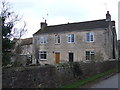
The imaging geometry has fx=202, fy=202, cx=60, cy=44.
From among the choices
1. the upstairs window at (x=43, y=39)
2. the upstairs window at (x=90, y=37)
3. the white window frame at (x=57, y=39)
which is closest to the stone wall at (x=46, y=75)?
the upstairs window at (x=90, y=37)

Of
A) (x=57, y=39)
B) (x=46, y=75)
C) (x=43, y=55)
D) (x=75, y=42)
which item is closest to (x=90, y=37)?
(x=75, y=42)

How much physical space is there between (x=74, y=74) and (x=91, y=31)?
1962 cm

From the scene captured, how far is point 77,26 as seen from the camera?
3781cm

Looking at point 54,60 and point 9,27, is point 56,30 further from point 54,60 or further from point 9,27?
point 9,27

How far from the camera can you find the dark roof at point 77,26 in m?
34.9

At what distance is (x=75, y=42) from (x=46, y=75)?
25.0 meters

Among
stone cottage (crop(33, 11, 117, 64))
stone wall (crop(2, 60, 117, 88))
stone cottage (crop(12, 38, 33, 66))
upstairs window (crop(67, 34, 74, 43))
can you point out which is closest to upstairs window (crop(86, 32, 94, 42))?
stone cottage (crop(33, 11, 117, 64))

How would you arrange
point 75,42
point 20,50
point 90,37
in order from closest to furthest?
point 20,50 → point 90,37 → point 75,42

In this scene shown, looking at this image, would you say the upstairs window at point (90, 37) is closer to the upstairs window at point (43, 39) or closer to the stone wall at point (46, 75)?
the upstairs window at point (43, 39)

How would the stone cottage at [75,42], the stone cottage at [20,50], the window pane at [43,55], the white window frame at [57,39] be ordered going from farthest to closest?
the window pane at [43,55] < the white window frame at [57,39] < the stone cottage at [75,42] < the stone cottage at [20,50]

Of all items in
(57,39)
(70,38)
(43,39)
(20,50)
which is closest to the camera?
(20,50)

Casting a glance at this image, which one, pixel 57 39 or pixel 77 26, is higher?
pixel 77 26

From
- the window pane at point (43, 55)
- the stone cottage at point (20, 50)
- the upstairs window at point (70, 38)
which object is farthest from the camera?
the window pane at point (43, 55)

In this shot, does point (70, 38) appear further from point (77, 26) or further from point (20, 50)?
point (20, 50)
